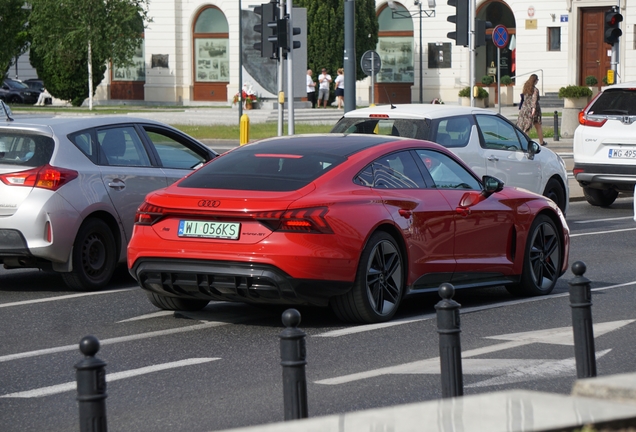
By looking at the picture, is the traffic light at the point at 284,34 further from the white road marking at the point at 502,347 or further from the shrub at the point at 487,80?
the shrub at the point at 487,80

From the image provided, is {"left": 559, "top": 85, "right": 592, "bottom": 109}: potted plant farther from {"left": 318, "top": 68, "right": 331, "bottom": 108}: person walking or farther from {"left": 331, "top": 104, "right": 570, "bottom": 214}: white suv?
{"left": 331, "top": 104, "right": 570, "bottom": 214}: white suv

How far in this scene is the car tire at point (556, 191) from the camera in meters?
15.7

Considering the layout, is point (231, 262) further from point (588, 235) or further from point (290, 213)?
point (588, 235)

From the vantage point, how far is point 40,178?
10359 millimetres

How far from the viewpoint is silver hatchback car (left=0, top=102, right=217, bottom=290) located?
33.7 feet

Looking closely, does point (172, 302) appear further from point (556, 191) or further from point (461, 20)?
point (461, 20)

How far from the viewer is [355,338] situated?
8.27 metres

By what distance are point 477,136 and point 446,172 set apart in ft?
14.9

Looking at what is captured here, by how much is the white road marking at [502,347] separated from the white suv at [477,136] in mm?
4816

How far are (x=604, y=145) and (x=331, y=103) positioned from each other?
125 ft

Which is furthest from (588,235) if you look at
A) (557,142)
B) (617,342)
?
(557,142)

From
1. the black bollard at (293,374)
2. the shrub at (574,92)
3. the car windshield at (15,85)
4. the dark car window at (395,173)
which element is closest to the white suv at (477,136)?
the dark car window at (395,173)

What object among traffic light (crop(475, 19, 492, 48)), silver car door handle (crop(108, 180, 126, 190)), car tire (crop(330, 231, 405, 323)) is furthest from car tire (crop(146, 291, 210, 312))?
traffic light (crop(475, 19, 492, 48))

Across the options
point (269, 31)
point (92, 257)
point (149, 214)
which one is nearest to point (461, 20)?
point (269, 31)
